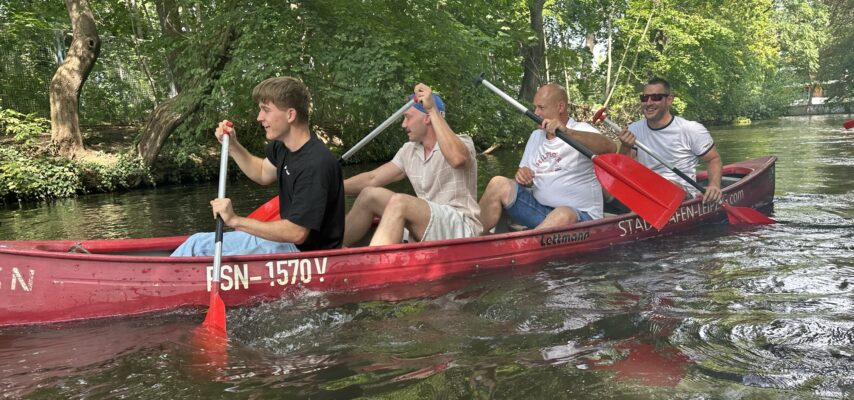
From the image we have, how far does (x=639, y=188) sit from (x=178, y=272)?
13.1 feet

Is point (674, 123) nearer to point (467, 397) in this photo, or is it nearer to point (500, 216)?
point (500, 216)

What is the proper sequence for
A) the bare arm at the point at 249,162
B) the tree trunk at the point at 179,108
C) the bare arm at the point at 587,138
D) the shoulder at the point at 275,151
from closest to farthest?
the shoulder at the point at 275,151 < the bare arm at the point at 249,162 < the bare arm at the point at 587,138 < the tree trunk at the point at 179,108

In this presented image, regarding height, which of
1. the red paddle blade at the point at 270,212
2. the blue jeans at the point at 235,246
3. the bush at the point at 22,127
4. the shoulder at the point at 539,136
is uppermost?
the bush at the point at 22,127

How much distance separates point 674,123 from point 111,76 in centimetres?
1655

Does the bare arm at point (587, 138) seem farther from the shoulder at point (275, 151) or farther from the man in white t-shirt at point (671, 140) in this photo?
the shoulder at point (275, 151)

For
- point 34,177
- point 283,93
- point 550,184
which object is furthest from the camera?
point 34,177

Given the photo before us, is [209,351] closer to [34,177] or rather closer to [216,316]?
[216,316]

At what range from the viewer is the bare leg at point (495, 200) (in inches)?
251

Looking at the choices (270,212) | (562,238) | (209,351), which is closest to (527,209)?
(562,238)

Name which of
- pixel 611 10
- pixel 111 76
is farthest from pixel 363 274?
pixel 611 10

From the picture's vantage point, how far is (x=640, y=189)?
639 cm

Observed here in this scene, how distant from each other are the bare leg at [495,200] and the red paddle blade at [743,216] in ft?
9.36

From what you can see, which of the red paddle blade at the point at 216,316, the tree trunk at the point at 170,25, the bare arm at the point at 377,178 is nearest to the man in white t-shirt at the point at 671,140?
the bare arm at the point at 377,178

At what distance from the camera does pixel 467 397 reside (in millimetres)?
3264
